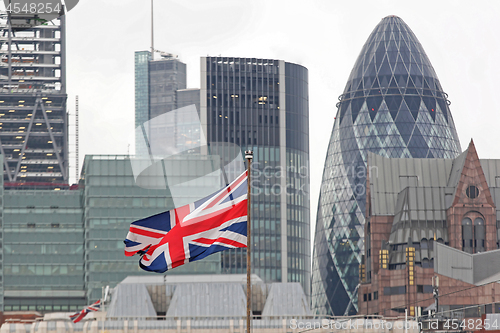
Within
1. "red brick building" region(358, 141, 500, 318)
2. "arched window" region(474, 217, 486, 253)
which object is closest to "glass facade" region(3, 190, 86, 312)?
"red brick building" region(358, 141, 500, 318)

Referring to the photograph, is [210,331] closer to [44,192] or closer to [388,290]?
[388,290]

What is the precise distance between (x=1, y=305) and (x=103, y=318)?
7407 centimetres

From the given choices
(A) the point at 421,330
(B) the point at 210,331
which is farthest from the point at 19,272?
(A) the point at 421,330

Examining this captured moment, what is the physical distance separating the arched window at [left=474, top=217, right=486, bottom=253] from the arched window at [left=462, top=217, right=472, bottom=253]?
2.60 ft

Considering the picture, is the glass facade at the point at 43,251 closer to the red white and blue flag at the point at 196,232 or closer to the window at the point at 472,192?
the window at the point at 472,192

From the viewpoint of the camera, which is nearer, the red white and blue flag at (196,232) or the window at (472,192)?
the red white and blue flag at (196,232)

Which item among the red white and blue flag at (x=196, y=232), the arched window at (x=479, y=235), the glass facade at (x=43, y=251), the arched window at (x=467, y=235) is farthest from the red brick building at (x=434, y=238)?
the red white and blue flag at (x=196, y=232)

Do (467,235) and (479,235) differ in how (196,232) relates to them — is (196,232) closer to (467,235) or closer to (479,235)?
(467,235)

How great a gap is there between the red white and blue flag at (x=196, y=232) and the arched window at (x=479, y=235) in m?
110

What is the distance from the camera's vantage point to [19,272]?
18875 cm

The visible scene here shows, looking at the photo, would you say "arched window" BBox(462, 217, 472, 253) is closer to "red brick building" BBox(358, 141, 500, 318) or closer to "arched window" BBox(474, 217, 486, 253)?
"red brick building" BBox(358, 141, 500, 318)

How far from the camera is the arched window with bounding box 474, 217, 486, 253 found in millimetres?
148500

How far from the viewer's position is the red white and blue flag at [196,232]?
44.5 metres

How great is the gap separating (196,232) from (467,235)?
366ft
